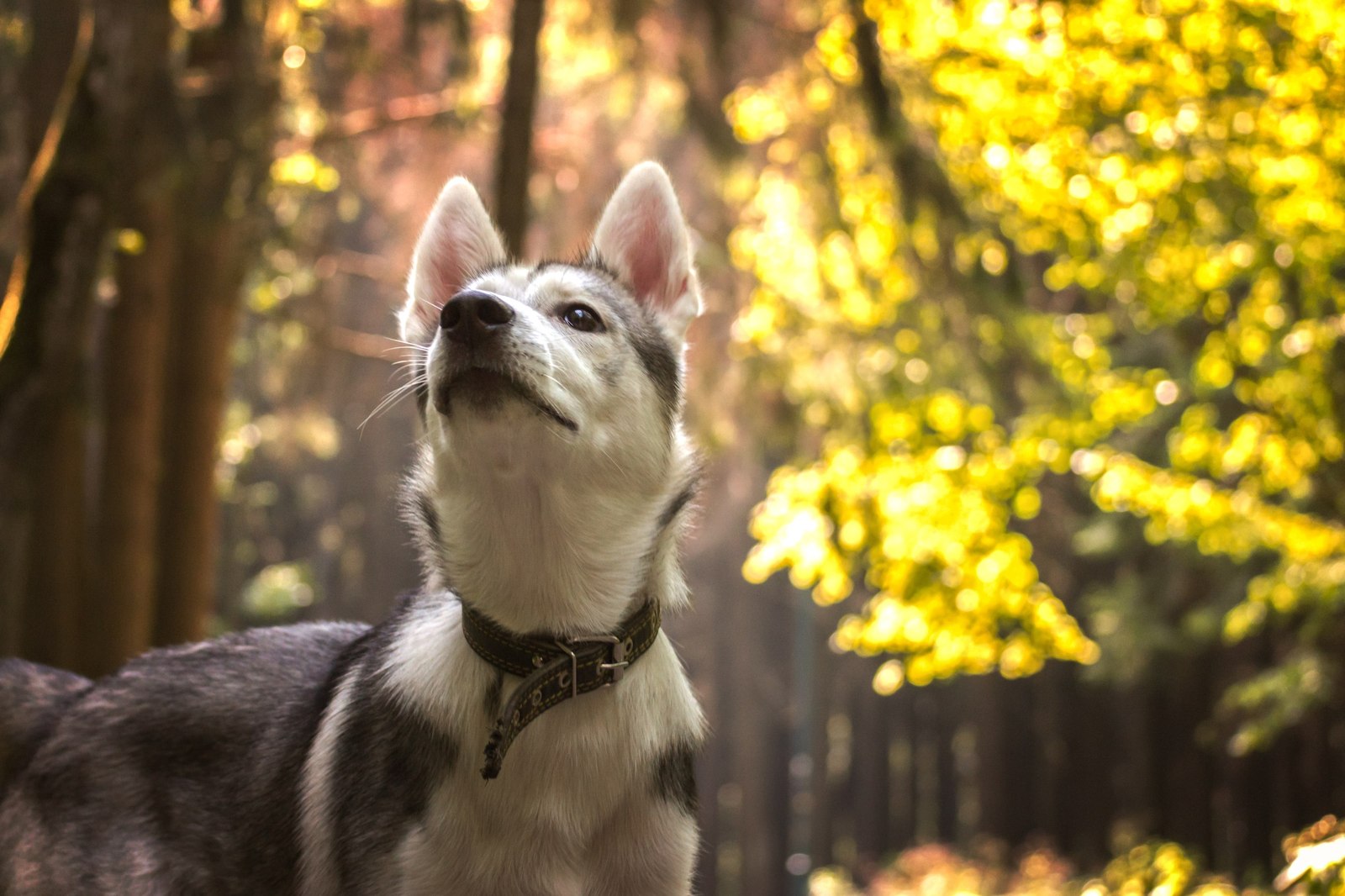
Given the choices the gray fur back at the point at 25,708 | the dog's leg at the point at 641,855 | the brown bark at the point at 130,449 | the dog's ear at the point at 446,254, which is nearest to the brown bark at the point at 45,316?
the gray fur back at the point at 25,708

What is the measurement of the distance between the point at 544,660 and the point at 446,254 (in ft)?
4.45

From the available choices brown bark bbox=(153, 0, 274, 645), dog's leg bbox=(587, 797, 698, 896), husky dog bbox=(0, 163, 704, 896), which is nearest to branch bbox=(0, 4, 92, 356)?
husky dog bbox=(0, 163, 704, 896)

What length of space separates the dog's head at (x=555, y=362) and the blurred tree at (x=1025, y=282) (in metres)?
4.23

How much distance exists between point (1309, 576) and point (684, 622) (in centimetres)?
1576

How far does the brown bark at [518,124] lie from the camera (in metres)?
6.67

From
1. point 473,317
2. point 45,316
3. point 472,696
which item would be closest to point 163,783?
point 472,696

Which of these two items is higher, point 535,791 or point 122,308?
point 122,308

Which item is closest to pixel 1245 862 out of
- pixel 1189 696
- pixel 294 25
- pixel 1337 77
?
pixel 1189 696

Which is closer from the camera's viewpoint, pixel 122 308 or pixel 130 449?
pixel 130 449

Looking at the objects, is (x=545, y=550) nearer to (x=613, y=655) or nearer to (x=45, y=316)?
(x=613, y=655)

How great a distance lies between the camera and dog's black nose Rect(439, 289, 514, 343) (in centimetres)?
280

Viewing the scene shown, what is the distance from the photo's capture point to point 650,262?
3717 millimetres

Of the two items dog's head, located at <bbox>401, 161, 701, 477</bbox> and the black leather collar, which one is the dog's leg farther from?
dog's head, located at <bbox>401, 161, 701, 477</bbox>

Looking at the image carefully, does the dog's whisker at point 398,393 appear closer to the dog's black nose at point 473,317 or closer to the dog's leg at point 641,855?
the dog's black nose at point 473,317
